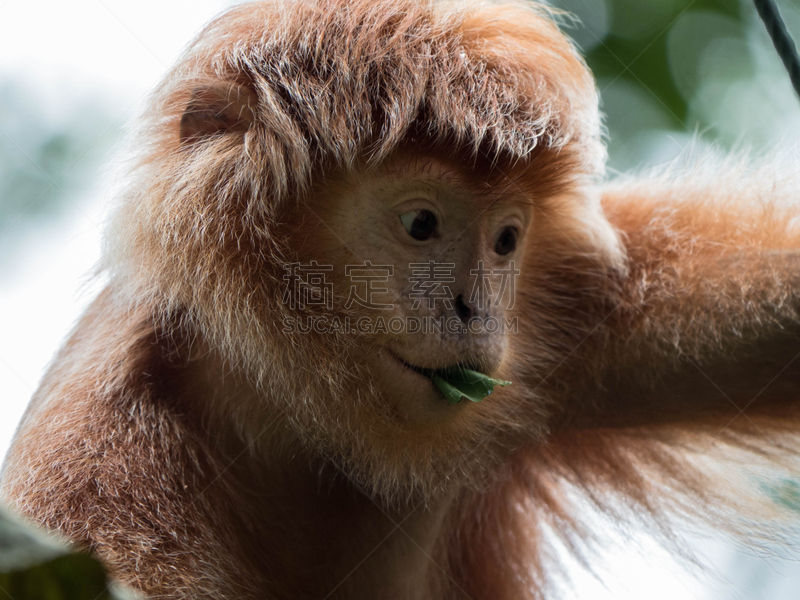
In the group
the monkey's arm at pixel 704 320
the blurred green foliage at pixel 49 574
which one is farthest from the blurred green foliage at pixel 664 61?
the blurred green foliage at pixel 49 574

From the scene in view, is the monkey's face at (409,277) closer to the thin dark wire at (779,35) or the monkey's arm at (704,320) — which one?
the monkey's arm at (704,320)

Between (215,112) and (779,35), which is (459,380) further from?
(779,35)

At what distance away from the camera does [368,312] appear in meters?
1.68

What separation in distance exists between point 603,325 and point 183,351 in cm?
132

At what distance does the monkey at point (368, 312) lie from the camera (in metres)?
1.66

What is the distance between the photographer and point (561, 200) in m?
2.18

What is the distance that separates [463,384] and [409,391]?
0.44ft

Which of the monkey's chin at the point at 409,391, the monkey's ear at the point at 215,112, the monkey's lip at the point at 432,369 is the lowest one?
the monkey's chin at the point at 409,391

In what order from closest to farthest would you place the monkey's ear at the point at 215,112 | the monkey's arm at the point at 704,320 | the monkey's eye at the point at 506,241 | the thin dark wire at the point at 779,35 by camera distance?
the thin dark wire at the point at 779,35
the monkey's ear at the point at 215,112
the monkey's eye at the point at 506,241
the monkey's arm at the point at 704,320

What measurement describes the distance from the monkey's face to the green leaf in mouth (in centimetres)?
2

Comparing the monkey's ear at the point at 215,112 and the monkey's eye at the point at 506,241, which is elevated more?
the monkey's eye at the point at 506,241

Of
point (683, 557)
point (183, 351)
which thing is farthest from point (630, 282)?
point (183, 351)

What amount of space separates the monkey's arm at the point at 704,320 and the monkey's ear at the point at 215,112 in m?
1.28

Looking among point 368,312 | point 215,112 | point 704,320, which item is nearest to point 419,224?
point 368,312
